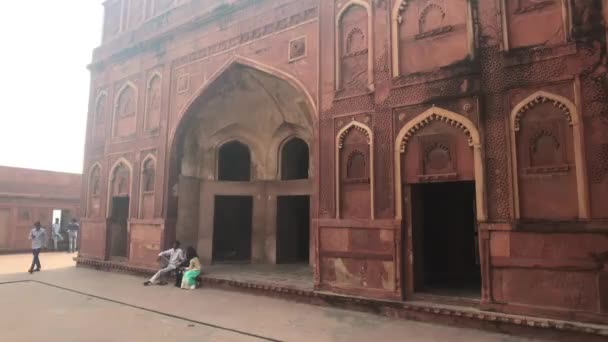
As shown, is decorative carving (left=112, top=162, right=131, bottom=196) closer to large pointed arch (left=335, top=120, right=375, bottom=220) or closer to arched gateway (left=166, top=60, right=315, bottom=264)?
arched gateway (left=166, top=60, right=315, bottom=264)

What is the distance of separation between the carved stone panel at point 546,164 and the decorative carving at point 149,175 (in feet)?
26.1

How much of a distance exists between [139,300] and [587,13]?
7673 millimetres

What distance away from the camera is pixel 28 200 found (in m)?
16.1

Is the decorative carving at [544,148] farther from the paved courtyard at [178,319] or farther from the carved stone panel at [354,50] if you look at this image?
the carved stone panel at [354,50]

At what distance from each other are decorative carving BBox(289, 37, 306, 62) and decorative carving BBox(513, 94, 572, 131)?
3.86 m

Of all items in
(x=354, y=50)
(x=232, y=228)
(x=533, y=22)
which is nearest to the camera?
(x=533, y=22)

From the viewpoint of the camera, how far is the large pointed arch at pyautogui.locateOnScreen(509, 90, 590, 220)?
4.69 metres

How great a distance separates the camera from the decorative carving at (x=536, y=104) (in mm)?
4928

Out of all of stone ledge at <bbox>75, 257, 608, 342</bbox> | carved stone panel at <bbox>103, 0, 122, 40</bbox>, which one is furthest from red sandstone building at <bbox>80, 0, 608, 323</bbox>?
carved stone panel at <bbox>103, 0, 122, 40</bbox>

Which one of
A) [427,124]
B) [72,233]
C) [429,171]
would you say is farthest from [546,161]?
[72,233]

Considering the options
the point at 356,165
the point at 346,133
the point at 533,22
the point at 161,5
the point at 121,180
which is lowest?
the point at 356,165

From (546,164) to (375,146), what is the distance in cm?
232

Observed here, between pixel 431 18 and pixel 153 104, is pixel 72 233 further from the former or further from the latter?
pixel 431 18

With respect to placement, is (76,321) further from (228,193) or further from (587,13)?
(587,13)
